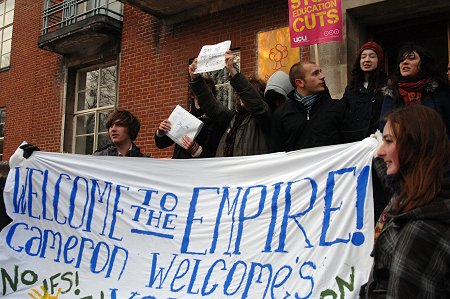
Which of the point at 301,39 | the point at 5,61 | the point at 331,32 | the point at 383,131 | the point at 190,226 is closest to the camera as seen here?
the point at 383,131

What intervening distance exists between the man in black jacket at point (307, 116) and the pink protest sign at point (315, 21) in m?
1.19

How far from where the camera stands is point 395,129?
1.68 m

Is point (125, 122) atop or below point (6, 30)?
below

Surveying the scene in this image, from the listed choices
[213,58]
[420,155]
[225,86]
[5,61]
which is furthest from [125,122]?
[5,61]

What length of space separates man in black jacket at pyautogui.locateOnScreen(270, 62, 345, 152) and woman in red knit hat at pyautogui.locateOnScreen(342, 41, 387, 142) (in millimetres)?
85

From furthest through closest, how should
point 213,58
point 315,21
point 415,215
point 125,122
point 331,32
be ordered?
point 315,21 < point 331,32 < point 125,122 < point 213,58 < point 415,215

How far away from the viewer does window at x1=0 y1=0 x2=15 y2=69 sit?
11664 mm

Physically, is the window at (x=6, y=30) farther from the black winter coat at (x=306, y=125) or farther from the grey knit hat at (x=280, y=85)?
the black winter coat at (x=306, y=125)

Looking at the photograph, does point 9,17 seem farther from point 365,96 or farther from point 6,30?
point 365,96

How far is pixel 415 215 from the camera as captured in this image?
4.96 feet

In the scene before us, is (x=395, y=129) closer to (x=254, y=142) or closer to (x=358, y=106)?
(x=358, y=106)

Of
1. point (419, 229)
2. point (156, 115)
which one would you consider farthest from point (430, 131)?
point (156, 115)

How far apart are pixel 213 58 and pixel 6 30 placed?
33.4 feet

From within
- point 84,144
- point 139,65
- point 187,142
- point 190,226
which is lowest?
point 190,226
